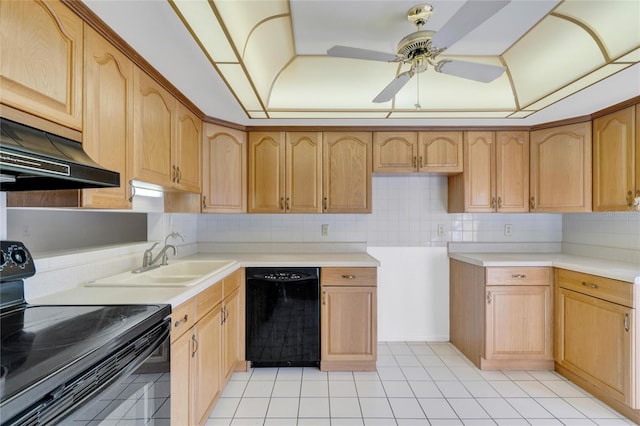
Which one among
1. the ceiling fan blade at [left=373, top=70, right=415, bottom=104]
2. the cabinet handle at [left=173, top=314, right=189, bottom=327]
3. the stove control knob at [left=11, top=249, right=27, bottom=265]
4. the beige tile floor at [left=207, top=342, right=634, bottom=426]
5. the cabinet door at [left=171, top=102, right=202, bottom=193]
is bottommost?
the beige tile floor at [left=207, top=342, right=634, bottom=426]

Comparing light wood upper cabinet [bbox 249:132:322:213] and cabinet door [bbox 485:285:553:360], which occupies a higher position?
light wood upper cabinet [bbox 249:132:322:213]

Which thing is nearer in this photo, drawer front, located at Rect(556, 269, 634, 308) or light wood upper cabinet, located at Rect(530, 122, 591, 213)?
drawer front, located at Rect(556, 269, 634, 308)

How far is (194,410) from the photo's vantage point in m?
1.55

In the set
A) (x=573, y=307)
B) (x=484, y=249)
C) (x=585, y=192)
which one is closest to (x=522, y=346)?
(x=573, y=307)

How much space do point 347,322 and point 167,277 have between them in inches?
55.4

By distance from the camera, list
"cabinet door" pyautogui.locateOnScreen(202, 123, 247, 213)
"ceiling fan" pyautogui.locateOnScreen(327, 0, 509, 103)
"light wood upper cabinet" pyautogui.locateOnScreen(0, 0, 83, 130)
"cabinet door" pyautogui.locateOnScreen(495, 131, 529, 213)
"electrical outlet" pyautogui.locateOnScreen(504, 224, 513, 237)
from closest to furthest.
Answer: "light wood upper cabinet" pyautogui.locateOnScreen(0, 0, 83, 130), "ceiling fan" pyautogui.locateOnScreen(327, 0, 509, 103), "cabinet door" pyautogui.locateOnScreen(202, 123, 247, 213), "cabinet door" pyautogui.locateOnScreen(495, 131, 529, 213), "electrical outlet" pyautogui.locateOnScreen(504, 224, 513, 237)

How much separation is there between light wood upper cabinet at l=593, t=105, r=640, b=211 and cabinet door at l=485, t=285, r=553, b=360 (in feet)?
2.90

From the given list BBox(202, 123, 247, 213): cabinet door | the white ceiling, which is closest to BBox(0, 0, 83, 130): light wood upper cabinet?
the white ceiling

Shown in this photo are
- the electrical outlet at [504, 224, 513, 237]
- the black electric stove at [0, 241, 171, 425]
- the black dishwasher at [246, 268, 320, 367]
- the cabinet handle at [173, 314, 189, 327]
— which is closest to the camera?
the black electric stove at [0, 241, 171, 425]

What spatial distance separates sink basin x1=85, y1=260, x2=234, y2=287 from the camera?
1562mm

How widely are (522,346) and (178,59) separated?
322 centimetres

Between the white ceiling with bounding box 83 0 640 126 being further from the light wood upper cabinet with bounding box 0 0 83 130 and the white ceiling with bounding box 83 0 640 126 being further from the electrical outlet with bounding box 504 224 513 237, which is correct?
the electrical outlet with bounding box 504 224 513 237

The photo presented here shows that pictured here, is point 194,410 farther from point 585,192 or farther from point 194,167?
point 585,192

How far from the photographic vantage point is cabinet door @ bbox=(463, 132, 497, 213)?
2.67 meters
